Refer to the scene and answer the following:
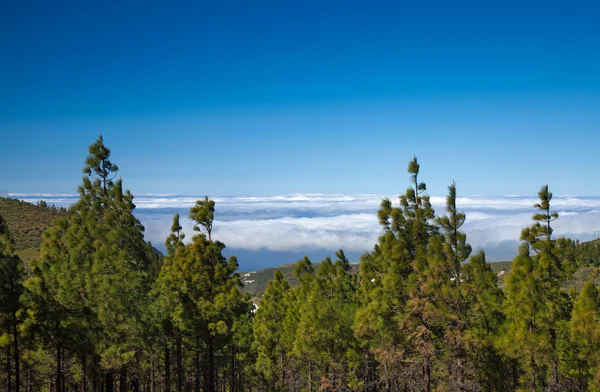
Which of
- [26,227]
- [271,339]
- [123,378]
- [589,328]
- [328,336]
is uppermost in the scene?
[26,227]

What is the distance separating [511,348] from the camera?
28172 millimetres

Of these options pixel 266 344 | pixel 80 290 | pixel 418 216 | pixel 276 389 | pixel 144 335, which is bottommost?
pixel 276 389

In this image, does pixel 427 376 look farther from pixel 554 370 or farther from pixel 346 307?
pixel 346 307

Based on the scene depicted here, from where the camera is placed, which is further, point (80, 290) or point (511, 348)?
point (80, 290)

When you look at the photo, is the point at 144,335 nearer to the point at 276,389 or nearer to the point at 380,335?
the point at 380,335

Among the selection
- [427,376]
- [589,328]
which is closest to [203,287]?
[427,376]

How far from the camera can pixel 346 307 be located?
3781 centimetres

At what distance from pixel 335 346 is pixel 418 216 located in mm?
12977

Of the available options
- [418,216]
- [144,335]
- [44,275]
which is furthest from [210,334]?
[418,216]

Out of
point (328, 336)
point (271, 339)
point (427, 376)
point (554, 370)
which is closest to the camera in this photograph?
point (427, 376)

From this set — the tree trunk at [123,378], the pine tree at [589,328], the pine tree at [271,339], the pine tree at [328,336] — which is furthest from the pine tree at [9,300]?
the pine tree at [589,328]

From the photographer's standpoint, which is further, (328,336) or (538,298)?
(328,336)

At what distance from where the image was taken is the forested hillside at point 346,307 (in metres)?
28.1

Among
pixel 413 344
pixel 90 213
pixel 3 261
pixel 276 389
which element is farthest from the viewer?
pixel 276 389
